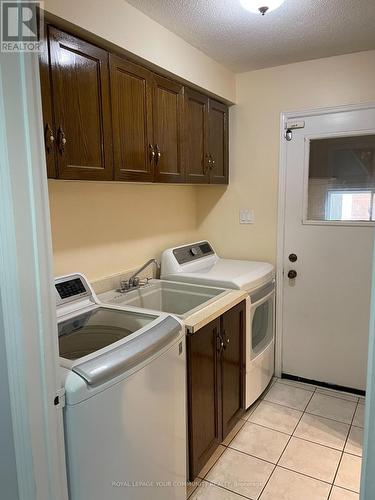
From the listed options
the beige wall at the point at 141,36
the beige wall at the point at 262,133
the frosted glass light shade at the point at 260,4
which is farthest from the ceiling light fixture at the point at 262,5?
the beige wall at the point at 262,133

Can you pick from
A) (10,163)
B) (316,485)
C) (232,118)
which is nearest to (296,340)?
A: (316,485)

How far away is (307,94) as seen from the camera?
2.56 metres

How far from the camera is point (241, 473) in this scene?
1.94 meters

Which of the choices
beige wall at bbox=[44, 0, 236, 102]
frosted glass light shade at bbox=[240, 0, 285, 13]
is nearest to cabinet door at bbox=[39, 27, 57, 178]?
beige wall at bbox=[44, 0, 236, 102]

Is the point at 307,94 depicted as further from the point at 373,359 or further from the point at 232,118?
the point at 373,359

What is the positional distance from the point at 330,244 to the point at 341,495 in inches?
Result: 60.3

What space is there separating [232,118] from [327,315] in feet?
5.53

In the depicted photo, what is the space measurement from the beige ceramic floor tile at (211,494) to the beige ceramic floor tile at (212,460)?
0.07 m

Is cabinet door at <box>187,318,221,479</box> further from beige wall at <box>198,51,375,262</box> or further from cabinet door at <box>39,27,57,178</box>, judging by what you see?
beige wall at <box>198,51,375,262</box>

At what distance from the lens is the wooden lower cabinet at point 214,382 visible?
68.7 inches

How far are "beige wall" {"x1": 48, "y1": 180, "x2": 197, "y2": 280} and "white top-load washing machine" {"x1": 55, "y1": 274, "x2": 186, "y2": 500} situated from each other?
210mm

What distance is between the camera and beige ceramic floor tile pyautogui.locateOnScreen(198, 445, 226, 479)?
6.37 feet

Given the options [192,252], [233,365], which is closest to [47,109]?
[192,252]

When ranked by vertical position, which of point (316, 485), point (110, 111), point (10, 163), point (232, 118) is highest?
point (232, 118)
